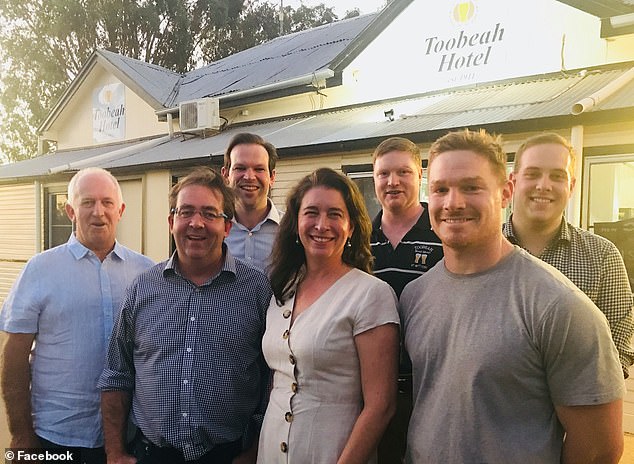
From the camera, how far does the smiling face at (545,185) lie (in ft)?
7.70

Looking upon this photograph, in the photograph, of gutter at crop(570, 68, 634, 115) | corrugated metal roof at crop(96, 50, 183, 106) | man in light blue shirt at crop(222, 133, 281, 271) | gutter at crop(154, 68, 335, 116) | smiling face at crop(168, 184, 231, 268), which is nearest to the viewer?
smiling face at crop(168, 184, 231, 268)

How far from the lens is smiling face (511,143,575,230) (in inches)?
92.4

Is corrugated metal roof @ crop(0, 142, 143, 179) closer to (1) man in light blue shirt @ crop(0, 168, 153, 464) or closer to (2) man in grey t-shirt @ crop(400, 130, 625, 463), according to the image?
(1) man in light blue shirt @ crop(0, 168, 153, 464)

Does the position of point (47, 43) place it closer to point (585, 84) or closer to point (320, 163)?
point (320, 163)

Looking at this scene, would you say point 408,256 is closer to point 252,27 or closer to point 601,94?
point 601,94

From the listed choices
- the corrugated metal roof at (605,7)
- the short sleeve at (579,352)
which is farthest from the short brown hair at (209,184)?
the corrugated metal roof at (605,7)

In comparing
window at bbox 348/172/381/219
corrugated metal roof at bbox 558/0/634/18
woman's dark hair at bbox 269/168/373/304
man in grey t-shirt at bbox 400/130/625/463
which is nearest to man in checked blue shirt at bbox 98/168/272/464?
woman's dark hair at bbox 269/168/373/304

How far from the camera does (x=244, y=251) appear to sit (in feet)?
10.8

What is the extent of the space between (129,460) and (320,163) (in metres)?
6.02

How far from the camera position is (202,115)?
11102 millimetres

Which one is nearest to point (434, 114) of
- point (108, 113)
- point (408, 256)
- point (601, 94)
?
point (601, 94)

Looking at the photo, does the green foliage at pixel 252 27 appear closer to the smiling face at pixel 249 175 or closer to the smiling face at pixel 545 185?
the smiling face at pixel 249 175

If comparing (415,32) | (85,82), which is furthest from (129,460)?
(85,82)

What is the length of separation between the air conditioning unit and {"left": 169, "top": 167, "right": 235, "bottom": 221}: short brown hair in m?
8.87
